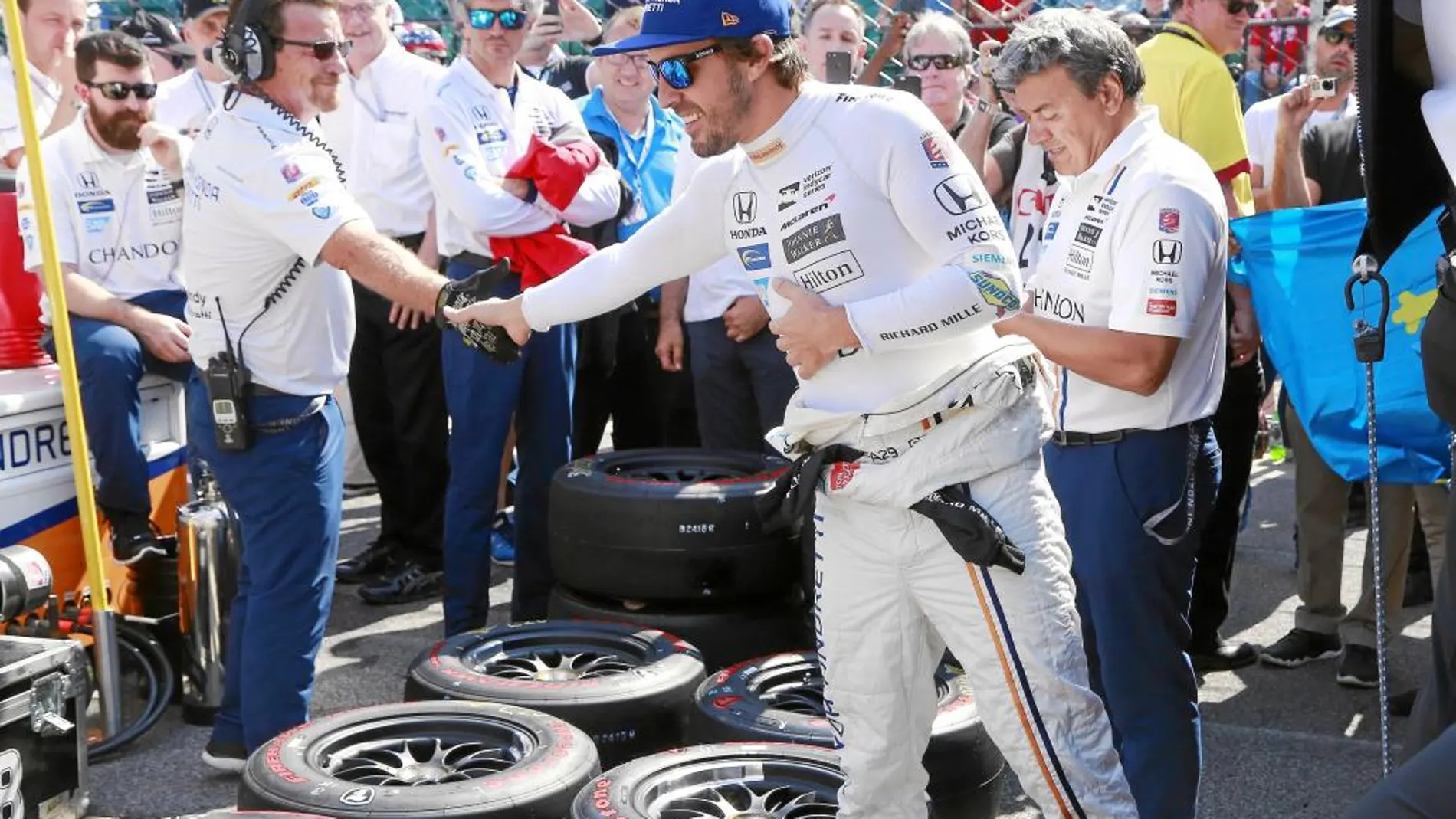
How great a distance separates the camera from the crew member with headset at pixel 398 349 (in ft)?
23.1

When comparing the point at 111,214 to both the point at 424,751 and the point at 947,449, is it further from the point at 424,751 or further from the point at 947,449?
the point at 947,449

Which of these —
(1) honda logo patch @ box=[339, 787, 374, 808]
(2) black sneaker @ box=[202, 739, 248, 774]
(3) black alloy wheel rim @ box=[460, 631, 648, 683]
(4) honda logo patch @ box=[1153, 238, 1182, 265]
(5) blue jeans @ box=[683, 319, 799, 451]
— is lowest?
(2) black sneaker @ box=[202, 739, 248, 774]

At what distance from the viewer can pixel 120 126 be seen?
582cm

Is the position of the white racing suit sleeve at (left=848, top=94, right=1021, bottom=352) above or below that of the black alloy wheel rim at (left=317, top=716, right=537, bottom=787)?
above

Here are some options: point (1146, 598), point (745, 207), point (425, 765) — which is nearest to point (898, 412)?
point (745, 207)

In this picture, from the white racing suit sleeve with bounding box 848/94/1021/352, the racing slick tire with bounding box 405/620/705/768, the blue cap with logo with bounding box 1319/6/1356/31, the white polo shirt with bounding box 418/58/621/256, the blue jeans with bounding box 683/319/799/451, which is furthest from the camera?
the blue cap with logo with bounding box 1319/6/1356/31

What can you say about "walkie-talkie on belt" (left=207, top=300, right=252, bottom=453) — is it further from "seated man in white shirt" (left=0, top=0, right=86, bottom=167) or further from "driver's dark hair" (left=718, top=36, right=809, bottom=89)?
"seated man in white shirt" (left=0, top=0, right=86, bottom=167)

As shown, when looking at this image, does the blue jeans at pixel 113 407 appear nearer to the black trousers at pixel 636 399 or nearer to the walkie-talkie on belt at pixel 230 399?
the walkie-talkie on belt at pixel 230 399

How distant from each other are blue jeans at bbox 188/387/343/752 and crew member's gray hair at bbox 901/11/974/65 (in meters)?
2.78

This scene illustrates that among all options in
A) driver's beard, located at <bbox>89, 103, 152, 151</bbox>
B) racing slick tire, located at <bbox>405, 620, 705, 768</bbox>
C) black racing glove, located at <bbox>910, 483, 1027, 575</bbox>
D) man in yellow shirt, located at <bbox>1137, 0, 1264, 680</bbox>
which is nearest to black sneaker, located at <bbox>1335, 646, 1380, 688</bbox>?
man in yellow shirt, located at <bbox>1137, 0, 1264, 680</bbox>

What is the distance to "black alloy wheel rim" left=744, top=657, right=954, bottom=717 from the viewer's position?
14.1 feet

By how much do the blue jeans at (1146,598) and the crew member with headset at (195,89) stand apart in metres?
4.95

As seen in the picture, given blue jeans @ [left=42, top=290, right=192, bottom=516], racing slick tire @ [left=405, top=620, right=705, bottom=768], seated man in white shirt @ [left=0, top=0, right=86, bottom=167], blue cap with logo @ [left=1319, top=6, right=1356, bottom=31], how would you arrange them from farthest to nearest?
seated man in white shirt @ [left=0, top=0, right=86, bottom=167] → blue cap with logo @ [left=1319, top=6, right=1356, bottom=31] → blue jeans @ [left=42, top=290, right=192, bottom=516] → racing slick tire @ [left=405, top=620, right=705, bottom=768]

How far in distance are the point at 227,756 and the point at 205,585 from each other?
642mm
